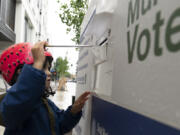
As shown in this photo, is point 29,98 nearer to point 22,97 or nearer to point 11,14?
point 22,97

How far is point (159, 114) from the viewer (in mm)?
694

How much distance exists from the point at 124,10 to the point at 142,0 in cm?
22

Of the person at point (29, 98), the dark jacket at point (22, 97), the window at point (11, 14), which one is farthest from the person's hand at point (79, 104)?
the window at point (11, 14)

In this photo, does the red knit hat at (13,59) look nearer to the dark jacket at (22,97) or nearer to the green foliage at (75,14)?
the dark jacket at (22,97)

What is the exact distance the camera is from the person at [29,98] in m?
1.21

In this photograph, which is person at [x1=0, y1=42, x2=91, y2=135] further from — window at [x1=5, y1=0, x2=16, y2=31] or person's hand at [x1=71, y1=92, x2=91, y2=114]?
window at [x1=5, y1=0, x2=16, y2=31]

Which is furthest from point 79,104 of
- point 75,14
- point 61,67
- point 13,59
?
point 61,67

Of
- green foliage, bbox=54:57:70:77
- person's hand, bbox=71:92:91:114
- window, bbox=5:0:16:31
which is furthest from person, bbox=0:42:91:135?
green foliage, bbox=54:57:70:77

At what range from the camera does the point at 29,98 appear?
1205mm

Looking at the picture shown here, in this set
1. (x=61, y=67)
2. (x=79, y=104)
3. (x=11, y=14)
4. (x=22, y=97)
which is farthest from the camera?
(x=61, y=67)

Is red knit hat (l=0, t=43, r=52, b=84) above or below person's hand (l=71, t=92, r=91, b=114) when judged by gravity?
above

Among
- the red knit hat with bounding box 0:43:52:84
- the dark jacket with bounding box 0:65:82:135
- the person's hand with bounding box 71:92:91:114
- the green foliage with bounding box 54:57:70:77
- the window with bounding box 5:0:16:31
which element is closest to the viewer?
the dark jacket with bounding box 0:65:82:135

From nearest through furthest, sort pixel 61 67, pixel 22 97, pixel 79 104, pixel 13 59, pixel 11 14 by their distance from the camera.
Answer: pixel 22 97, pixel 13 59, pixel 79 104, pixel 11 14, pixel 61 67

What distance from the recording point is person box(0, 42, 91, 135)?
121 cm
